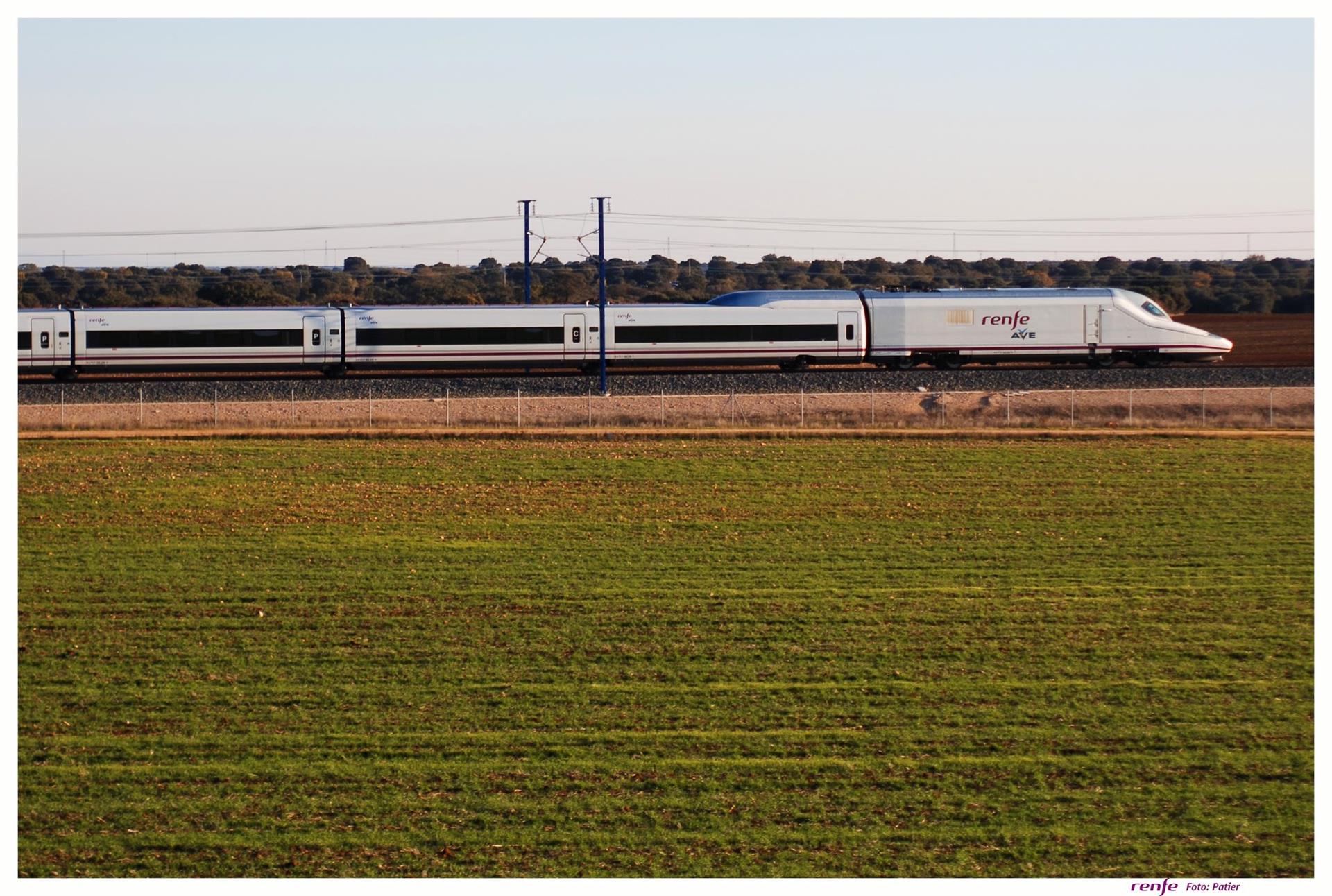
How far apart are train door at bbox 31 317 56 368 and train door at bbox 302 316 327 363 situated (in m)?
6.77

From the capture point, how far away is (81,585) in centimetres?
2162

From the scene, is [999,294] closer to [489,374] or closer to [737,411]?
[737,411]

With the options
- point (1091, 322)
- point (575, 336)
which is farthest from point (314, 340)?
point (1091, 322)

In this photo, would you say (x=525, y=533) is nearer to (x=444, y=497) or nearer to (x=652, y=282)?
(x=444, y=497)

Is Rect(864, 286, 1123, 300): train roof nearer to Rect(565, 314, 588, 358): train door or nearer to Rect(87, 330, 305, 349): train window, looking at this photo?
Rect(565, 314, 588, 358): train door

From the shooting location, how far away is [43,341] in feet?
129

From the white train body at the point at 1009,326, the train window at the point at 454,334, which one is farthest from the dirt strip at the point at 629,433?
the white train body at the point at 1009,326

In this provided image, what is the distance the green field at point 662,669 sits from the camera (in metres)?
13.1

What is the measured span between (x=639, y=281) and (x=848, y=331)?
56.4 metres

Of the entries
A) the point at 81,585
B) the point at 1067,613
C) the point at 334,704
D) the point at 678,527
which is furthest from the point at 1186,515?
the point at 81,585

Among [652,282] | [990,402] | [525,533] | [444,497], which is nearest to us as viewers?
[525,533]

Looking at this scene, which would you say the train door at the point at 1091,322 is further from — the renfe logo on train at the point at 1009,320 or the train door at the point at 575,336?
the train door at the point at 575,336

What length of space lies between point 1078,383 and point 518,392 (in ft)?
49.9

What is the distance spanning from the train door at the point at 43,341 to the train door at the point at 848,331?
876 inches
